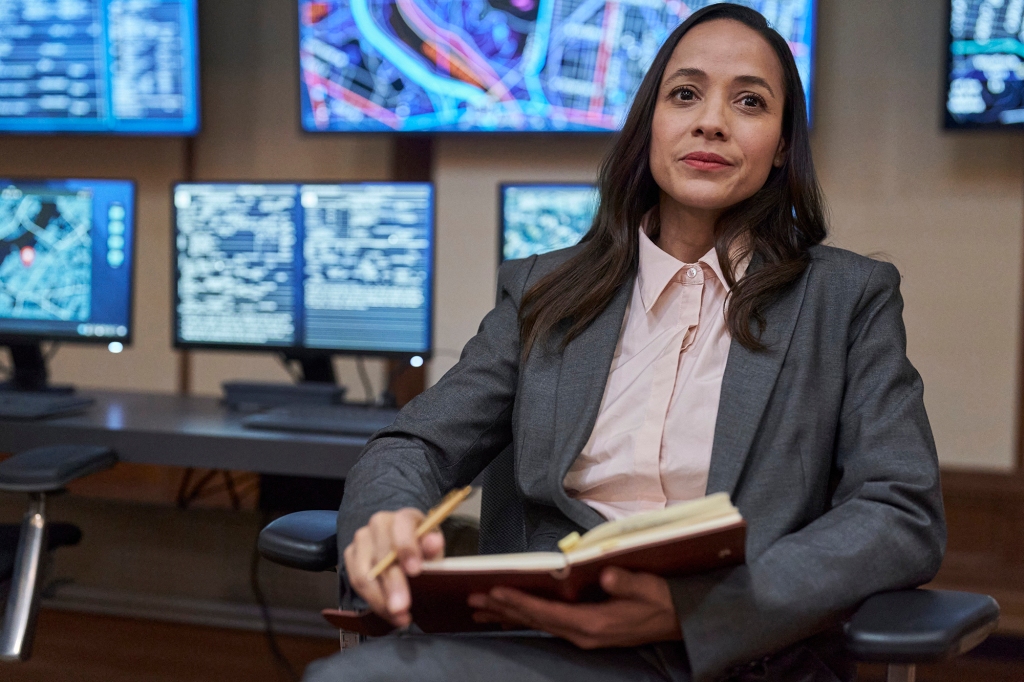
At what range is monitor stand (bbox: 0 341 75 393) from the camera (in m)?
2.41

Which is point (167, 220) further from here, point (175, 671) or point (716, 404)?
point (716, 404)

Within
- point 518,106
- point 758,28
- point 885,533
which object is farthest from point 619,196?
point 518,106

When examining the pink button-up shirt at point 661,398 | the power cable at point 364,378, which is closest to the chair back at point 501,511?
the pink button-up shirt at point 661,398

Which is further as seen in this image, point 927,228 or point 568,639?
point 927,228

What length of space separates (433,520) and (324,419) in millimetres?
1150

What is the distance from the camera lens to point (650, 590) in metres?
0.96

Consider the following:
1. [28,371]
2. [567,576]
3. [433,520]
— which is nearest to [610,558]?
[567,576]

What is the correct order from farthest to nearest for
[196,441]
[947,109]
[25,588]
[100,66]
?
[100,66] → [947,109] → [196,441] → [25,588]

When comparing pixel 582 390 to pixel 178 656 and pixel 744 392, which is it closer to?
pixel 744 392

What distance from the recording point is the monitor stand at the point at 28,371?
2.41 metres

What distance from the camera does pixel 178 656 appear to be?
2.37 metres

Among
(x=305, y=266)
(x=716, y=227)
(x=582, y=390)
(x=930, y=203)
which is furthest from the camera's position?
(x=930, y=203)

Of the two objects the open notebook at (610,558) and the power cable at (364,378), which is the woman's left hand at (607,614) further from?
the power cable at (364,378)

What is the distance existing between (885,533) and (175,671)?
1861mm
